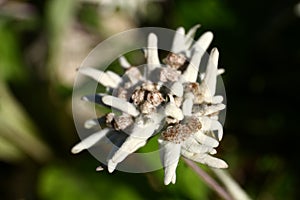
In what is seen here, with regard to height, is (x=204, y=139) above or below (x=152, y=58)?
below

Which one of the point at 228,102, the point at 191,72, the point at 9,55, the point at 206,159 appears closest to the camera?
the point at 206,159

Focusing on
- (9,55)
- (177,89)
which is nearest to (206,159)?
(177,89)

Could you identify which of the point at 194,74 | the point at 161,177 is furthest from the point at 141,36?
the point at 194,74

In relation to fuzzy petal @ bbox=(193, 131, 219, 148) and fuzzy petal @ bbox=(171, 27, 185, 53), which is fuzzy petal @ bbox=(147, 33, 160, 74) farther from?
fuzzy petal @ bbox=(193, 131, 219, 148)

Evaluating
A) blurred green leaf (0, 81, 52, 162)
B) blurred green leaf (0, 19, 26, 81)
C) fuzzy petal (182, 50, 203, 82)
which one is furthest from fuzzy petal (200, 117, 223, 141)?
blurred green leaf (0, 19, 26, 81)

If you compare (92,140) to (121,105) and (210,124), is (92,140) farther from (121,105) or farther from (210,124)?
(210,124)

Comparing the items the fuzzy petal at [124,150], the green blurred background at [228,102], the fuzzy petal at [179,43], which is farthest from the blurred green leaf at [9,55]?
the fuzzy petal at [124,150]

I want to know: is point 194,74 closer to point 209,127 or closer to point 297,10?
point 209,127
